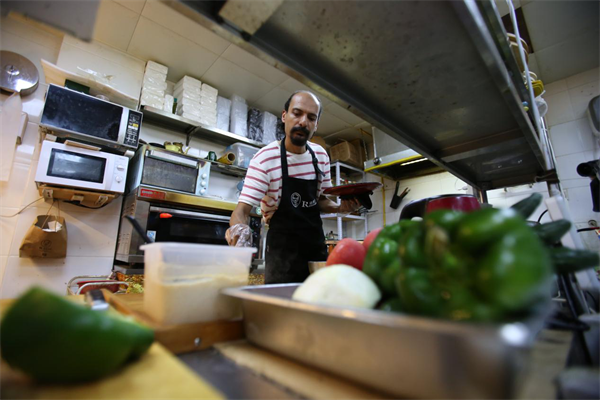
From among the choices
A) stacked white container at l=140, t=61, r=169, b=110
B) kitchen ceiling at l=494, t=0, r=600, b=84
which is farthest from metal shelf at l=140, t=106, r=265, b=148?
kitchen ceiling at l=494, t=0, r=600, b=84

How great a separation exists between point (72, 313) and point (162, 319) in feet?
0.67

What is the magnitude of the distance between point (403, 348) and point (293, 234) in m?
1.10

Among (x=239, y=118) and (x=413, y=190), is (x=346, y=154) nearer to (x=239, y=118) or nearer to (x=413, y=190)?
(x=413, y=190)

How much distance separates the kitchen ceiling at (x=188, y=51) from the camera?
215 cm

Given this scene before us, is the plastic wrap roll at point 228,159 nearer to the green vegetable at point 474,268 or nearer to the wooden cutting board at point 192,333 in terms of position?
the wooden cutting board at point 192,333

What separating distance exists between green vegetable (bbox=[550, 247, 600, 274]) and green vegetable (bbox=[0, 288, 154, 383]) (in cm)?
61

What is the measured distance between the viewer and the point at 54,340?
0.24 metres

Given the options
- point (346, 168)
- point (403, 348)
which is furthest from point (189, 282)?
point (346, 168)

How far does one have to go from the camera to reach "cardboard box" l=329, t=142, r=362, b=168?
3701 millimetres

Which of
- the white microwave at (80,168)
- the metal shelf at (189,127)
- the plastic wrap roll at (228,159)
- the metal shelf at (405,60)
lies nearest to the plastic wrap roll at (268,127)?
the metal shelf at (189,127)

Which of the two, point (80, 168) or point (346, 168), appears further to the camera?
point (346, 168)

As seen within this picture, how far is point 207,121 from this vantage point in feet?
9.04

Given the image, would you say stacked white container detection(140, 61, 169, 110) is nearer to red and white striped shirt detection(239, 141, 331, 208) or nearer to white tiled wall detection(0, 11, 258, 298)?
white tiled wall detection(0, 11, 258, 298)

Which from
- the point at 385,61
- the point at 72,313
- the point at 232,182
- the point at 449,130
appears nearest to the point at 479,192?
the point at 449,130
